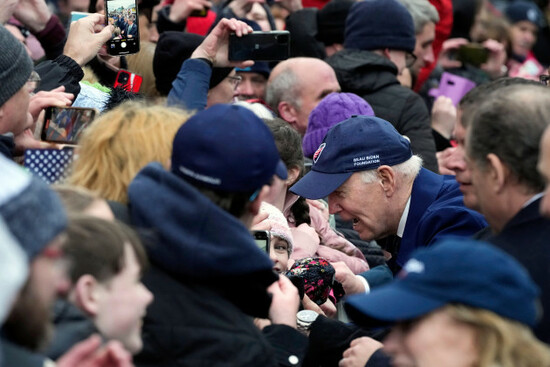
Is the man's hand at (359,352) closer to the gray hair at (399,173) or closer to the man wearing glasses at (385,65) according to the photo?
the gray hair at (399,173)

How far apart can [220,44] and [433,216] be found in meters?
1.83

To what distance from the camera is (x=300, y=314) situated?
3.68 metres

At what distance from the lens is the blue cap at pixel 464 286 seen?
2141mm

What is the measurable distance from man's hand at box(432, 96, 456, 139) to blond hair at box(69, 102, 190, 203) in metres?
3.97

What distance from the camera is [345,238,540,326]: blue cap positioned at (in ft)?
7.02

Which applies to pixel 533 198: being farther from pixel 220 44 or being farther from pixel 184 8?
pixel 184 8

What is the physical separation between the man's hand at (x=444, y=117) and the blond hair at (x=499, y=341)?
186 inches

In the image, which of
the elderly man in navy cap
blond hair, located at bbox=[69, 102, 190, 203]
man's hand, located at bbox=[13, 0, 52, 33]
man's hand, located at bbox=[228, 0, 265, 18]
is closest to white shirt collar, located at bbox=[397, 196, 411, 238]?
the elderly man in navy cap

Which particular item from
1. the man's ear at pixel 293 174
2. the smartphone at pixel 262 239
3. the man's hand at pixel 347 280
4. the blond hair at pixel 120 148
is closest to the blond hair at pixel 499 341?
the blond hair at pixel 120 148

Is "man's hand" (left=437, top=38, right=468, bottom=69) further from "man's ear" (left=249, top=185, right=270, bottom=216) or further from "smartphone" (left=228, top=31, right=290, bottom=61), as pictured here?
"man's ear" (left=249, top=185, right=270, bottom=216)

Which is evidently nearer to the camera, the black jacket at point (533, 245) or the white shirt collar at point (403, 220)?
the black jacket at point (533, 245)

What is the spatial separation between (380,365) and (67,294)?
4.19ft

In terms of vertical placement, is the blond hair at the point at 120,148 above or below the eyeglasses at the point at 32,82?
above

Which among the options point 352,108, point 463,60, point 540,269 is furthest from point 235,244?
point 463,60
